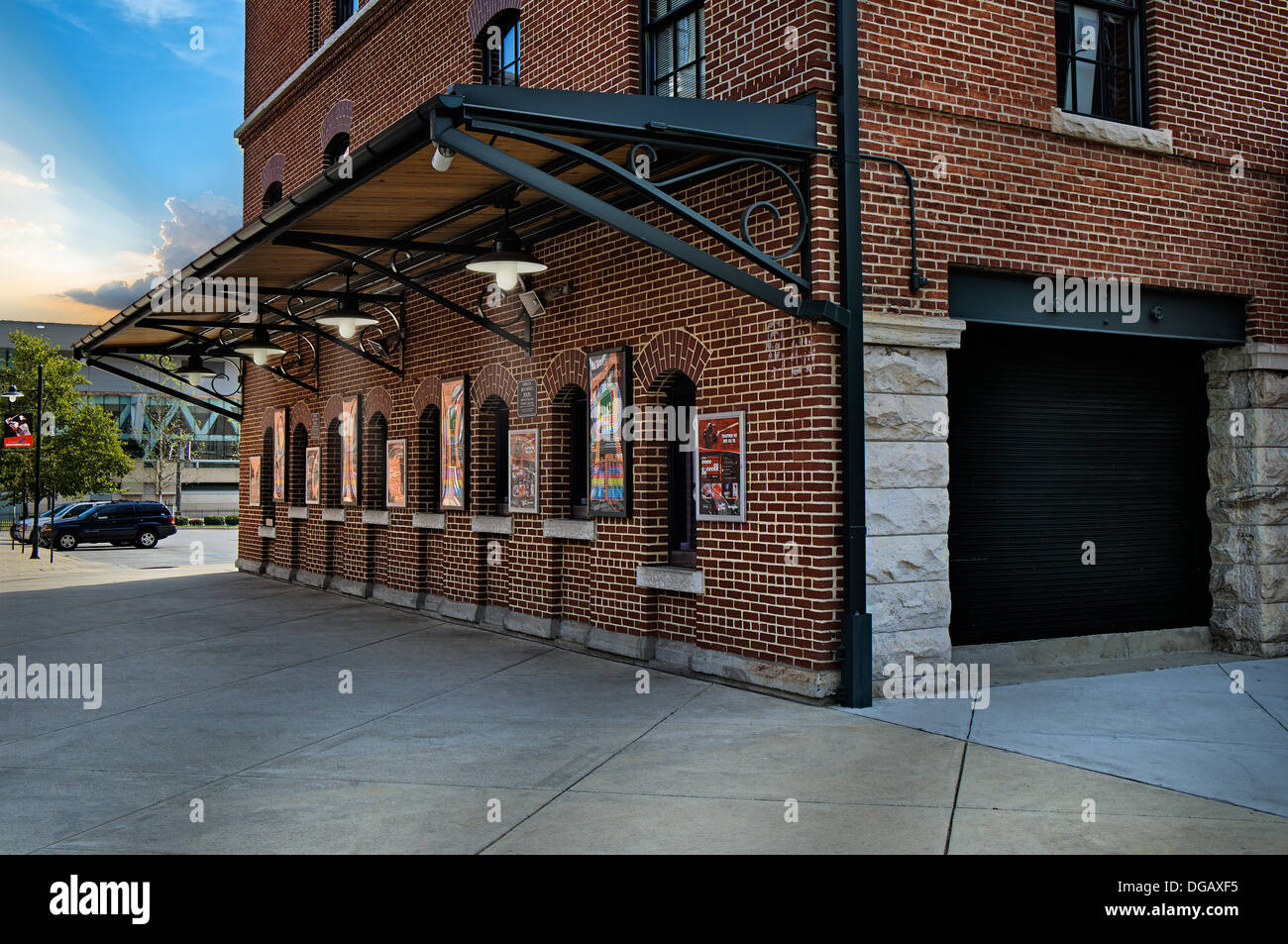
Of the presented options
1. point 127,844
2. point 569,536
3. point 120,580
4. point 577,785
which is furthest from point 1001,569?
point 120,580

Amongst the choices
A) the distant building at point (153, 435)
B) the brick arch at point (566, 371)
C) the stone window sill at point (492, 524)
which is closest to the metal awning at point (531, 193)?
the brick arch at point (566, 371)

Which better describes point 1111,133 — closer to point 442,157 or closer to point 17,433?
point 442,157

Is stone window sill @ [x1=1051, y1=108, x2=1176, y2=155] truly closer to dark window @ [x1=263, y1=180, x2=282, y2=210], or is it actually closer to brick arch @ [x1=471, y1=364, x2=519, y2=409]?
brick arch @ [x1=471, y1=364, x2=519, y2=409]

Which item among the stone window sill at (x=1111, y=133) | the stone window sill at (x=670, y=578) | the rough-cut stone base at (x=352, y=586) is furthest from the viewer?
the rough-cut stone base at (x=352, y=586)

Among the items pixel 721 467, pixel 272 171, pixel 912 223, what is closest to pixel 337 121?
pixel 272 171

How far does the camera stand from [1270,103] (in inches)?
452

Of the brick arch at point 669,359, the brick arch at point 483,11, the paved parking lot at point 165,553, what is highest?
the brick arch at point 483,11

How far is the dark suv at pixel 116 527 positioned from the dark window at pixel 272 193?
19.9 metres

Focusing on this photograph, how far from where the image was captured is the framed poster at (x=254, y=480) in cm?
2220

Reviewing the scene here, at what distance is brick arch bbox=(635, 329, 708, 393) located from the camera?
32.4ft

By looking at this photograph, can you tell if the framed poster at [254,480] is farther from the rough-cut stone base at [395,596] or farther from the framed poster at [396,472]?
the framed poster at [396,472]

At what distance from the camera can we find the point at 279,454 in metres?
21.0

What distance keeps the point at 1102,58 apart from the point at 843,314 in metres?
4.59

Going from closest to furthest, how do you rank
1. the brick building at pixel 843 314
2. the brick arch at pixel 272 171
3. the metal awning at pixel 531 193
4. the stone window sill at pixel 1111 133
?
1. the metal awning at pixel 531 193
2. the brick building at pixel 843 314
3. the stone window sill at pixel 1111 133
4. the brick arch at pixel 272 171
